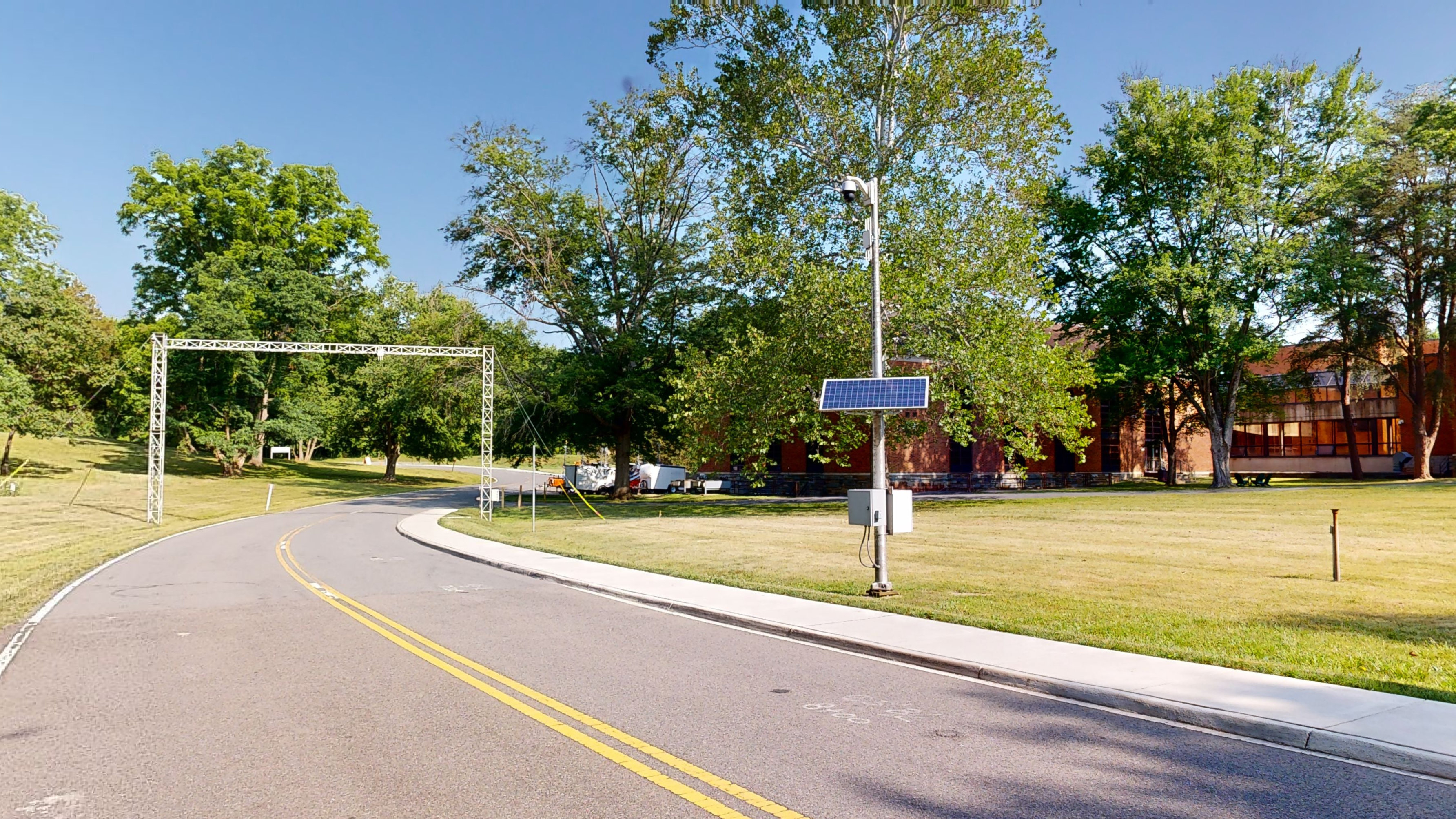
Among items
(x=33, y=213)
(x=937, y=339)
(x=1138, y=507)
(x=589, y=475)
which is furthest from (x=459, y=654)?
(x=33, y=213)

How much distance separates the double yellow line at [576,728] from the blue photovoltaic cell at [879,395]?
670cm

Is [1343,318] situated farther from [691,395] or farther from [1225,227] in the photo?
[691,395]

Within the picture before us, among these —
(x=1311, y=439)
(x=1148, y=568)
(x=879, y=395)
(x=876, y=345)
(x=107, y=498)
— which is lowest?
(x=107, y=498)

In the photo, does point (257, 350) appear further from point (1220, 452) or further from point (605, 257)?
point (1220, 452)

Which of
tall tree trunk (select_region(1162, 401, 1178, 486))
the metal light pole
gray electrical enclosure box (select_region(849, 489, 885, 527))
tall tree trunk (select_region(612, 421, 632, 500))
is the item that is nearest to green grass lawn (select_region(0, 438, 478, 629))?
gray electrical enclosure box (select_region(849, 489, 885, 527))

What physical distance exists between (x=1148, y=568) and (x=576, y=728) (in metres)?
12.6

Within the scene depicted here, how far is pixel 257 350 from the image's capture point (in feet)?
107

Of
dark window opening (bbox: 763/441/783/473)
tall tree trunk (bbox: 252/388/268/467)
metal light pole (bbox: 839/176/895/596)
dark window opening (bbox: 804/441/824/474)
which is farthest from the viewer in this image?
tall tree trunk (bbox: 252/388/268/467)

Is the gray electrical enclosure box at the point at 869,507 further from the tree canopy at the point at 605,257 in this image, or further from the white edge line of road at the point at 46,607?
the tree canopy at the point at 605,257

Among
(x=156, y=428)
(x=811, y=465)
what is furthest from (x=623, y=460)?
(x=156, y=428)

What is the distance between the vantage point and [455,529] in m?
26.3

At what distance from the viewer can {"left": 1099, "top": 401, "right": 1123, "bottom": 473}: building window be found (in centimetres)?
5019

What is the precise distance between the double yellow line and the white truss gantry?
69.8 ft

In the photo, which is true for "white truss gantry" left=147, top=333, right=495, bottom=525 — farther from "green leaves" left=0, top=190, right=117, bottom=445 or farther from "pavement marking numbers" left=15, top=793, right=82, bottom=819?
"pavement marking numbers" left=15, top=793, right=82, bottom=819
